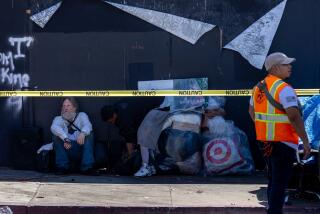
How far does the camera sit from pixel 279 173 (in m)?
5.92

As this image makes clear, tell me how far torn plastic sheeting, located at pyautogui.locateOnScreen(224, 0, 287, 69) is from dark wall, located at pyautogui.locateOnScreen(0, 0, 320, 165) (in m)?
0.11

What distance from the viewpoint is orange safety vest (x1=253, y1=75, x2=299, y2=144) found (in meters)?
5.96

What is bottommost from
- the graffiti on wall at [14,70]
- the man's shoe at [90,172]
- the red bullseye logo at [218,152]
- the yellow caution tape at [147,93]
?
the man's shoe at [90,172]

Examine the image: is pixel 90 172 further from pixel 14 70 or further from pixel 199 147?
pixel 14 70

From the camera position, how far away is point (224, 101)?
31.7ft

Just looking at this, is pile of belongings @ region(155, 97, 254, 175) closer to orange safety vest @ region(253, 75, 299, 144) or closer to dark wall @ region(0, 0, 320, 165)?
dark wall @ region(0, 0, 320, 165)

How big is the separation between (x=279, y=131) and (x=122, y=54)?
430 cm

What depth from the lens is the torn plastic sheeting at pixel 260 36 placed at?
9.53 meters

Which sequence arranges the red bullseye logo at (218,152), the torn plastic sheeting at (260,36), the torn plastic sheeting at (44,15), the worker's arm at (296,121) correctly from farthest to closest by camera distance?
1. the torn plastic sheeting at (44,15)
2. the torn plastic sheeting at (260,36)
3. the red bullseye logo at (218,152)
4. the worker's arm at (296,121)

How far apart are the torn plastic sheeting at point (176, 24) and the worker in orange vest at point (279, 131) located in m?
3.57

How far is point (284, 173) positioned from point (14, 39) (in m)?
5.48

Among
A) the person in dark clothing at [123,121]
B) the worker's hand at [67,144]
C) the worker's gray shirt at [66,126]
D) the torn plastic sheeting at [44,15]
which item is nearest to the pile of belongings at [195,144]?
the person in dark clothing at [123,121]

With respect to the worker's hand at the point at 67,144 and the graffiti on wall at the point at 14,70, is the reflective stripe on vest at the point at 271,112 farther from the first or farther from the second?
the graffiti on wall at the point at 14,70

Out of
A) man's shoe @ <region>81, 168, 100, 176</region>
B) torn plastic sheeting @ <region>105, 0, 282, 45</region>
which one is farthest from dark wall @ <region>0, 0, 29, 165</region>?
torn plastic sheeting @ <region>105, 0, 282, 45</region>
